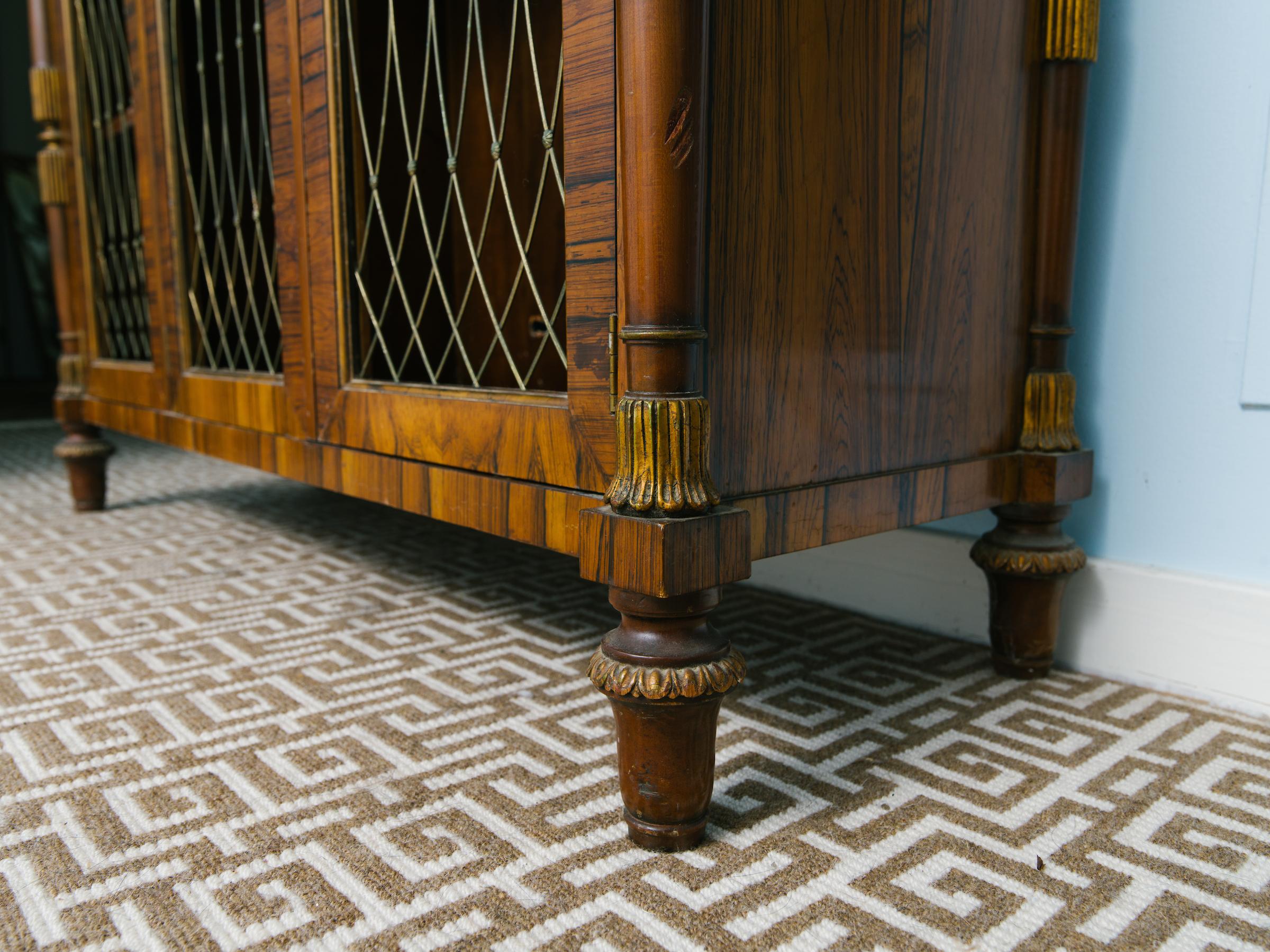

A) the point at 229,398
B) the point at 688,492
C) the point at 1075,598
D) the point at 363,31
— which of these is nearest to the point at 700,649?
the point at 688,492

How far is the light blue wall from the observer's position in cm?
82

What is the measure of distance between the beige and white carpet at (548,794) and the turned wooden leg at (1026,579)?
0.11 ft

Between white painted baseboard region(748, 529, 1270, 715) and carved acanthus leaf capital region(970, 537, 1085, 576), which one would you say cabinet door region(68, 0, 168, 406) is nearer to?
white painted baseboard region(748, 529, 1270, 715)

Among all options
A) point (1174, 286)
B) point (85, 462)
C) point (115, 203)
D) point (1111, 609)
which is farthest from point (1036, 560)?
point (85, 462)

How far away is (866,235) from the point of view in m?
0.67

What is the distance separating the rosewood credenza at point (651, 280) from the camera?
1.80 feet

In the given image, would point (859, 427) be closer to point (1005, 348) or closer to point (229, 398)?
point (1005, 348)

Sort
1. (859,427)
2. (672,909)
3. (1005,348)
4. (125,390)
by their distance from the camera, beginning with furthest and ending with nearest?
(125,390), (1005,348), (859,427), (672,909)

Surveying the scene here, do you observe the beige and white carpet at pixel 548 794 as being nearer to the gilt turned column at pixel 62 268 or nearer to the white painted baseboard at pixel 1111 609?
the white painted baseboard at pixel 1111 609

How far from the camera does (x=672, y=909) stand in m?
0.53

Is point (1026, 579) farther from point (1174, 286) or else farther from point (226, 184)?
point (226, 184)

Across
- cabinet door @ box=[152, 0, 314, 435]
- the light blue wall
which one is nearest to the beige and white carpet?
the light blue wall

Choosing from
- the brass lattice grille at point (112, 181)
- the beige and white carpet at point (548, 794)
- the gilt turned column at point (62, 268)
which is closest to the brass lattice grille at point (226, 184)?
the brass lattice grille at point (112, 181)

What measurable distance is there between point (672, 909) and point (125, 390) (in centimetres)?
129
